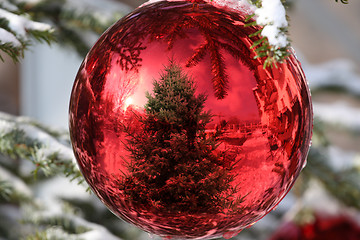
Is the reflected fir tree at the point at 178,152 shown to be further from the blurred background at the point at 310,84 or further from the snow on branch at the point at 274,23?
the blurred background at the point at 310,84

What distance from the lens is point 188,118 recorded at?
0.25 m

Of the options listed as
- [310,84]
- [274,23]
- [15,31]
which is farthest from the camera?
[310,84]

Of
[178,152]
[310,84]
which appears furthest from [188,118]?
[310,84]

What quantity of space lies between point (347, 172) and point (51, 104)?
34.7 inches

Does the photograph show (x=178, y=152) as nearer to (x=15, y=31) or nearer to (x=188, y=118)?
(x=188, y=118)

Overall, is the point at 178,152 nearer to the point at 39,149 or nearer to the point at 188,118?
the point at 188,118

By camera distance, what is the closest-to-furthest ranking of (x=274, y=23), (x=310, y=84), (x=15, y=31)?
1. (x=274, y=23)
2. (x=15, y=31)
3. (x=310, y=84)

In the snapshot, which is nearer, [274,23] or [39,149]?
[274,23]

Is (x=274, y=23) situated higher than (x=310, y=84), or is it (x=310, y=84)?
(x=274, y=23)

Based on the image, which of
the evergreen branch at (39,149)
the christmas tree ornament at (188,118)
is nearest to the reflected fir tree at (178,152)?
the christmas tree ornament at (188,118)

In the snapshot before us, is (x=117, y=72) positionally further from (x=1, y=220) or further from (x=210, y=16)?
(x=1, y=220)

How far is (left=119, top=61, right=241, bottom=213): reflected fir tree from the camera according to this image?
0.25m

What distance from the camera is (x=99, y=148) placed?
10.8 inches

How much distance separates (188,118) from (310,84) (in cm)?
63
